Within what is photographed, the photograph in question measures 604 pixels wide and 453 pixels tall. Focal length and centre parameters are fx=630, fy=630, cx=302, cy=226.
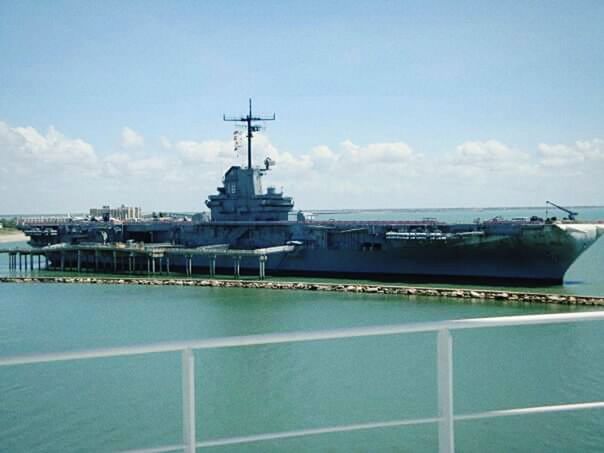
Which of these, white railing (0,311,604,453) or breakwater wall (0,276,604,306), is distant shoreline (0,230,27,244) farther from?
white railing (0,311,604,453)

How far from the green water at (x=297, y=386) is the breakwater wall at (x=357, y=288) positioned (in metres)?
2.53

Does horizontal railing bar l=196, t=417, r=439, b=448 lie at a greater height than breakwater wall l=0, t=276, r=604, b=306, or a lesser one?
greater

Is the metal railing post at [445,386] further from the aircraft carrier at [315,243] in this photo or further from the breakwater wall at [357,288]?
the aircraft carrier at [315,243]

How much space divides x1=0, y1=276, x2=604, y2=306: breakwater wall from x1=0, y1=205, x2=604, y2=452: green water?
2.53 metres

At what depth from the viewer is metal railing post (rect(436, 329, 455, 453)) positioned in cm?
244

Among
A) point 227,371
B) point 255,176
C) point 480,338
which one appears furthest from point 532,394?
point 255,176

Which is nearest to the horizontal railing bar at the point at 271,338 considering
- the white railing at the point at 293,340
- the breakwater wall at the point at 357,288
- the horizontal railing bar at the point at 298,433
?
the white railing at the point at 293,340

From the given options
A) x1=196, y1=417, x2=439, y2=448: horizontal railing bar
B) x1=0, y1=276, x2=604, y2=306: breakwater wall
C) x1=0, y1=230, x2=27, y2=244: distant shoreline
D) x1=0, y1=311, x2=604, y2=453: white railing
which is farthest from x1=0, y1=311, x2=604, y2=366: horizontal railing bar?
x1=0, y1=230, x2=27, y2=244: distant shoreline

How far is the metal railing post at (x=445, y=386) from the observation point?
2443 mm

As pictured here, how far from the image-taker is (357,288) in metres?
26.0

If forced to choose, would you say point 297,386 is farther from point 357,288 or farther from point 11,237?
point 11,237

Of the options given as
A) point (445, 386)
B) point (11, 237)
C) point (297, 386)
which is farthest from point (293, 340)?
point (11, 237)

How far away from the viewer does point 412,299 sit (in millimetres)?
24141

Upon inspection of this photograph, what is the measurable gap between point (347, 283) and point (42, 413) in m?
18.5
